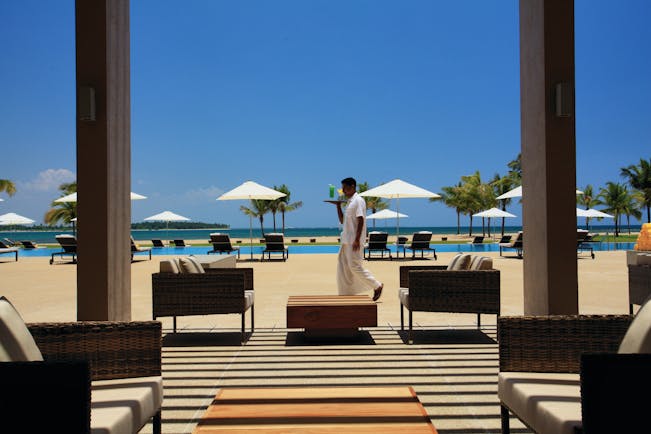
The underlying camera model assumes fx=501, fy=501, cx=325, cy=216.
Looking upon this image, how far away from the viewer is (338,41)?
5609cm

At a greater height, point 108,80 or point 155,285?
point 108,80

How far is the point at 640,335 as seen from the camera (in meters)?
1.77

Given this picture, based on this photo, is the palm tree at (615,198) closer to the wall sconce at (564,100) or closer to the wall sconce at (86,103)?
the wall sconce at (564,100)

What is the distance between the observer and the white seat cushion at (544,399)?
169 centimetres

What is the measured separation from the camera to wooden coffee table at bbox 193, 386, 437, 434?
1.67 meters

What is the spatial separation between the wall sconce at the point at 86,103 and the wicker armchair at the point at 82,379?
1755mm

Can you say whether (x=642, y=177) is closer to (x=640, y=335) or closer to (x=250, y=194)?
(x=250, y=194)

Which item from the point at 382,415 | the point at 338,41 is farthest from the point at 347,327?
the point at 338,41

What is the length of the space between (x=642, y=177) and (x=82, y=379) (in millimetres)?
50316

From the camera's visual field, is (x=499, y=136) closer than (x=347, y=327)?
No

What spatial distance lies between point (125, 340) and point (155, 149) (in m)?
59.5

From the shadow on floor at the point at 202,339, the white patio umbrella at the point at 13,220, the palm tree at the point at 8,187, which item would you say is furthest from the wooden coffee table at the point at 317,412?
the palm tree at the point at 8,187

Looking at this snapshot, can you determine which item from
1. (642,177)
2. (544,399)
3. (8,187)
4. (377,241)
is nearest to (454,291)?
(544,399)

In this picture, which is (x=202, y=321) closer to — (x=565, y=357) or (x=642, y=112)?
(x=565, y=357)
